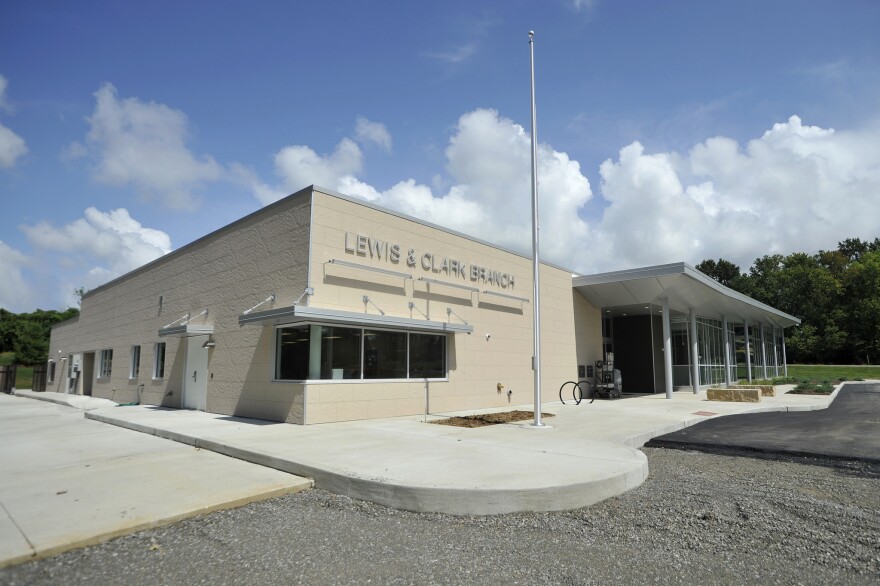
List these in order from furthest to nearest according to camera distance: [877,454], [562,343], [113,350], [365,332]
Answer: [113,350], [562,343], [365,332], [877,454]

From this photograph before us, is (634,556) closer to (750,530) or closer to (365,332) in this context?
(750,530)

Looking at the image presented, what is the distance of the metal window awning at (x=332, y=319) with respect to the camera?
11.6 m

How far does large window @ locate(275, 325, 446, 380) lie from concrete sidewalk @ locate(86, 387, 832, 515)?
4.26ft

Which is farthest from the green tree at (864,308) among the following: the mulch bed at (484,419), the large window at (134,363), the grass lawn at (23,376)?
the grass lawn at (23,376)

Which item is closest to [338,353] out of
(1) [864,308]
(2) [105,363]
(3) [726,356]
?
(2) [105,363]

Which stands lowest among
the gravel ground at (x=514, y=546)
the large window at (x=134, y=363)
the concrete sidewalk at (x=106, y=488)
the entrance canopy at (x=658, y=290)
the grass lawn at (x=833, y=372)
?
the gravel ground at (x=514, y=546)

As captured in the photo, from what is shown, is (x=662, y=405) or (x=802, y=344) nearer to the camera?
(x=662, y=405)

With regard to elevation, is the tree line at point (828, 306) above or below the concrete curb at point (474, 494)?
above

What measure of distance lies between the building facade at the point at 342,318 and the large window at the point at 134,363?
0.27 feet

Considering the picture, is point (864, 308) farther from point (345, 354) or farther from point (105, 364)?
point (105, 364)

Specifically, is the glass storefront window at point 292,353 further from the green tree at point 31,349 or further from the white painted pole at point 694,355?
the green tree at point 31,349

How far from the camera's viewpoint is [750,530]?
5.03 meters

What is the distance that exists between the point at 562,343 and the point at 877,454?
43.3 ft

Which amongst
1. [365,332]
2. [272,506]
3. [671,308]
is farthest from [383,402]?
[671,308]
